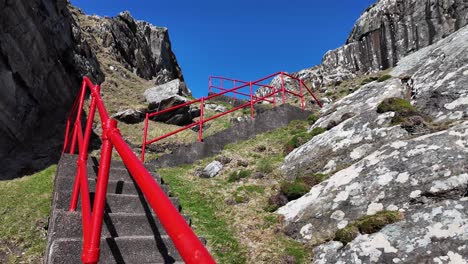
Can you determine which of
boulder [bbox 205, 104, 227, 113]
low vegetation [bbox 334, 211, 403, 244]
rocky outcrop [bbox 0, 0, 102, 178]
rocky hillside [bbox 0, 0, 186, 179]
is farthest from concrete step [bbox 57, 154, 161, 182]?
boulder [bbox 205, 104, 227, 113]

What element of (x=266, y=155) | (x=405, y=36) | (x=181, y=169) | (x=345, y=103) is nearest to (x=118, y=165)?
(x=181, y=169)

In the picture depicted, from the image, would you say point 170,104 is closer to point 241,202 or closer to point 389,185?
point 241,202

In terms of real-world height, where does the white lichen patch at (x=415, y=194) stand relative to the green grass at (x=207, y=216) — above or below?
above

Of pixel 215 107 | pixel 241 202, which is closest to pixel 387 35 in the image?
pixel 215 107

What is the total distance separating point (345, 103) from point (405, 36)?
26.1 metres

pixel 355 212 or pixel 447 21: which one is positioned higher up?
pixel 447 21

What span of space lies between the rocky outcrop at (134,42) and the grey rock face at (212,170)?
82.0ft

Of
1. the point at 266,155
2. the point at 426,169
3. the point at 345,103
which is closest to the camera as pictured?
the point at 426,169

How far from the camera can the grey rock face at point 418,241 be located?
168 inches

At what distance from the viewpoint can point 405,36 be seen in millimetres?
33594

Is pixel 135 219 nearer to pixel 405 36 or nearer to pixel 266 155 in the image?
pixel 266 155

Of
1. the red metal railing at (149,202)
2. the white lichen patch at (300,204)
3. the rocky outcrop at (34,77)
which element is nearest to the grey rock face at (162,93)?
the rocky outcrop at (34,77)

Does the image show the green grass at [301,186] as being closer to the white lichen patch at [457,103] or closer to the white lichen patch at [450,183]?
the white lichen patch at [450,183]

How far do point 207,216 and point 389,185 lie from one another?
3680mm
